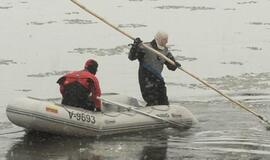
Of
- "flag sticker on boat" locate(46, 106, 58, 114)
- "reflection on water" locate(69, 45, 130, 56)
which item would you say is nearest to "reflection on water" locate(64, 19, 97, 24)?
"reflection on water" locate(69, 45, 130, 56)

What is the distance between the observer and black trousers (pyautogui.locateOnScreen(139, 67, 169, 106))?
49.1 feet

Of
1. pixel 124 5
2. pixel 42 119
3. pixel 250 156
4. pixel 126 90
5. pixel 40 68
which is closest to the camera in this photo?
pixel 250 156

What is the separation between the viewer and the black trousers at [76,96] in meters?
13.4

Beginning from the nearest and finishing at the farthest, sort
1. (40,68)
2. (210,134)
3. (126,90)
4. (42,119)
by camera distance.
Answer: (42,119)
(210,134)
(126,90)
(40,68)

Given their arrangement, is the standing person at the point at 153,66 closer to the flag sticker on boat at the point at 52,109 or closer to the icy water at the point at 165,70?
the icy water at the point at 165,70

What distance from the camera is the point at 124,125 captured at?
14.0 m

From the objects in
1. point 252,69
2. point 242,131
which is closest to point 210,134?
point 242,131

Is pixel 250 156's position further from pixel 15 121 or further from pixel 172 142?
pixel 15 121

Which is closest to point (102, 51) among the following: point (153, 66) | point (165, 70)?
point (165, 70)

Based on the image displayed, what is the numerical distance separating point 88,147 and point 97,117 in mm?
1128

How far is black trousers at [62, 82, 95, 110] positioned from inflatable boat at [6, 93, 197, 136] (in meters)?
0.18

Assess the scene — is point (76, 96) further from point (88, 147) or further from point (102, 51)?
point (102, 51)

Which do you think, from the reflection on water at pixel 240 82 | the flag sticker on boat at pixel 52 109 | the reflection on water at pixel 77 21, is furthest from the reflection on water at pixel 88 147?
the reflection on water at pixel 77 21

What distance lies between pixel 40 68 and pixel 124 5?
1708cm
